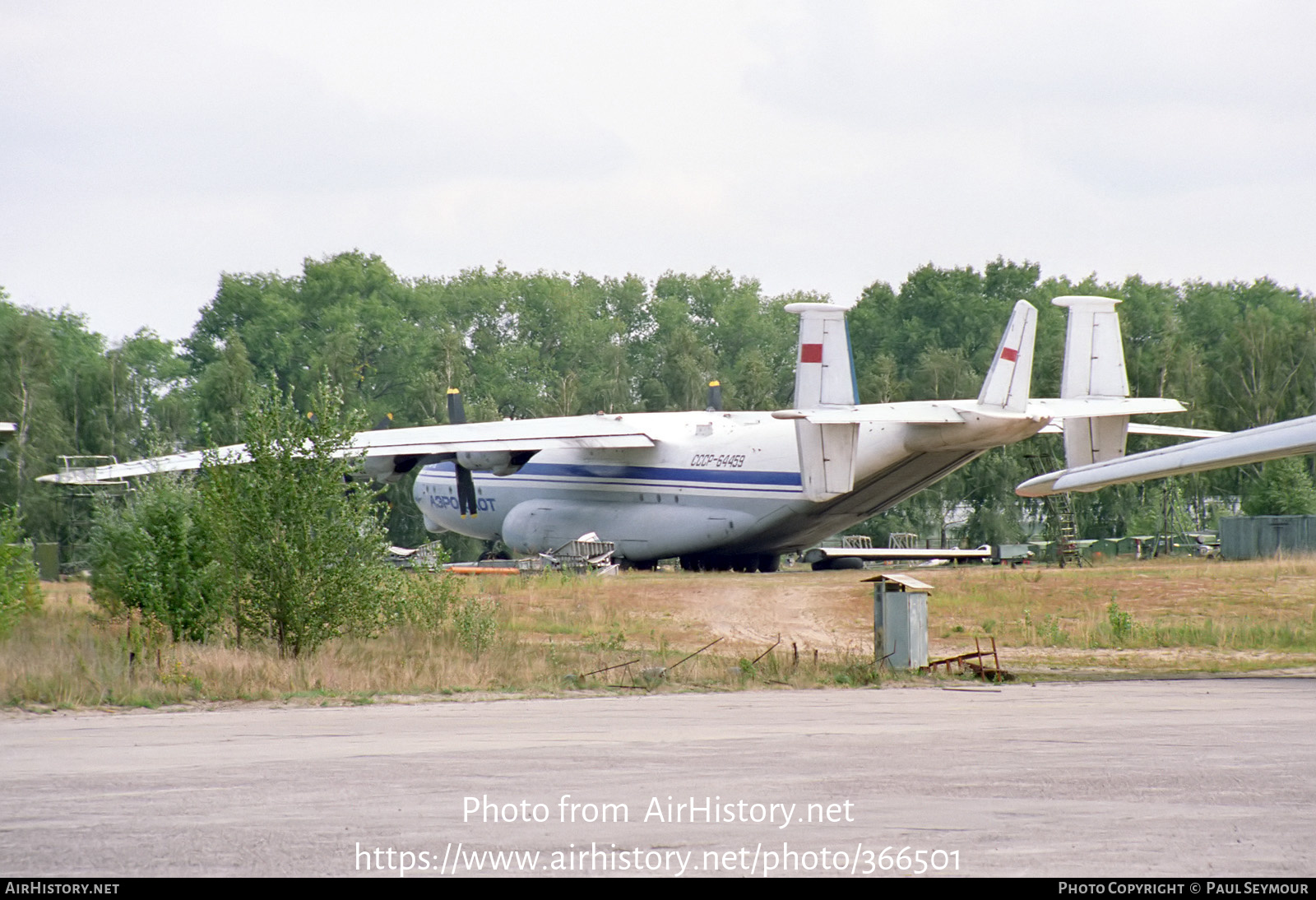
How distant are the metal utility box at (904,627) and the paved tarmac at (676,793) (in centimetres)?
653

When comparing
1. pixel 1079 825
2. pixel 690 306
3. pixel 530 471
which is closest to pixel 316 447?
pixel 1079 825

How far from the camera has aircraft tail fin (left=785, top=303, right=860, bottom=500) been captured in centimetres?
3278

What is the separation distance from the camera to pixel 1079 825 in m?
7.40

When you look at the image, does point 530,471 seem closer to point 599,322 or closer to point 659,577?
point 659,577

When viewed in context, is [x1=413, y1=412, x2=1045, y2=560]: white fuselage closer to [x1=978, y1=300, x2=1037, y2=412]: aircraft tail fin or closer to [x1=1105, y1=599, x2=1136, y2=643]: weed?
[x1=978, y1=300, x2=1037, y2=412]: aircraft tail fin

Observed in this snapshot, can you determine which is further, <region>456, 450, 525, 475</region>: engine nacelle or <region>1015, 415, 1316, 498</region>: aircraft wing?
<region>456, 450, 525, 475</region>: engine nacelle

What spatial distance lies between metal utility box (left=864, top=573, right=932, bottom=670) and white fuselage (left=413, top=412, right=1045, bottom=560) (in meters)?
13.6

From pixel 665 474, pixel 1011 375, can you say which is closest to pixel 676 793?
pixel 1011 375

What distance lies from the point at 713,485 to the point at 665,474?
1769mm

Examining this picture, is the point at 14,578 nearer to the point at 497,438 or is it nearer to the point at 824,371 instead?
the point at 497,438

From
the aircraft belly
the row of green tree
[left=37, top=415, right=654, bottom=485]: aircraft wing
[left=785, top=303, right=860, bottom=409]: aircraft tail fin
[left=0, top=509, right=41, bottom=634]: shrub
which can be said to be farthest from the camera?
Result: the row of green tree

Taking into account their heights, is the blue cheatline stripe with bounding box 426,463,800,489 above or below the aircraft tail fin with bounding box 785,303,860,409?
below

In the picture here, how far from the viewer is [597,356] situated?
9100 centimetres

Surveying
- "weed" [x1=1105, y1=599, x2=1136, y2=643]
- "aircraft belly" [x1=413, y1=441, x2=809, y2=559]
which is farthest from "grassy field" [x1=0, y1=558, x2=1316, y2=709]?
"aircraft belly" [x1=413, y1=441, x2=809, y2=559]
